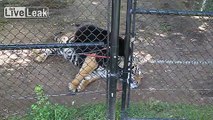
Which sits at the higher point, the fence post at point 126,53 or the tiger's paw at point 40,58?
the fence post at point 126,53

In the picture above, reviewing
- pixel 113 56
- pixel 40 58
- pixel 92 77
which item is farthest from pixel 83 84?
pixel 113 56

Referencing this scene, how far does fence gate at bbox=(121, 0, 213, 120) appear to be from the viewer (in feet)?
11.6

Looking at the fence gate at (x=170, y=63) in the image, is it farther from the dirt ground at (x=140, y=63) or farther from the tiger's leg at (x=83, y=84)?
the tiger's leg at (x=83, y=84)

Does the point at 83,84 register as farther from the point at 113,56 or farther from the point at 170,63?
the point at 113,56

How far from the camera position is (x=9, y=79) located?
4543mm

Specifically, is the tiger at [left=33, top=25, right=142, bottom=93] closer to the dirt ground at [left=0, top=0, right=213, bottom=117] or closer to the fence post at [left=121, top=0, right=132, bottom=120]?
the dirt ground at [left=0, top=0, right=213, bottom=117]

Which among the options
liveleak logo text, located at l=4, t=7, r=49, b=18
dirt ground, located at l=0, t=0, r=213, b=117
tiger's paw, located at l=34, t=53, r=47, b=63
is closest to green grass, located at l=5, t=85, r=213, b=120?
dirt ground, located at l=0, t=0, r=213, b=117

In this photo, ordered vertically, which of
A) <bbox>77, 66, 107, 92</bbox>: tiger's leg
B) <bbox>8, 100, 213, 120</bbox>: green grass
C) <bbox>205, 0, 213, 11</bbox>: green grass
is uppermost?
<bbox>205, 0, 213, 11</bbox>: green grass

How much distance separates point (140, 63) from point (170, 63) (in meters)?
0.52

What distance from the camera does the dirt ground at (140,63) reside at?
14.1ft

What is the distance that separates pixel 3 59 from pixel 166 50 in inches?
95.7

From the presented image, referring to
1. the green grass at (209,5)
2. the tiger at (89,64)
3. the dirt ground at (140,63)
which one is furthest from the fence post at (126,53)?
the green grass at (209,5)

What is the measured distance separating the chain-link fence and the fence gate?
467mm

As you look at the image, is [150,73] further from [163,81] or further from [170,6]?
[170,6]
